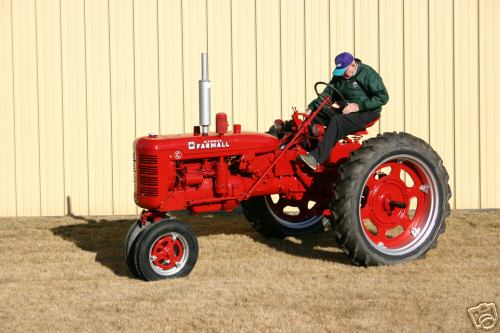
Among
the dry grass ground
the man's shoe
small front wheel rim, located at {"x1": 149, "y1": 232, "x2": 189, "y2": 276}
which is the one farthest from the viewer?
the man's shoe

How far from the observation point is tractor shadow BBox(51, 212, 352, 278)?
8320mm

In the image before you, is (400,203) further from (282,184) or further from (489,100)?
(489,100)

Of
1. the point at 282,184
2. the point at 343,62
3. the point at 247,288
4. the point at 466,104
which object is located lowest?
the point at 247,288

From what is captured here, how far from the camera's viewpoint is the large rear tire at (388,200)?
764cm

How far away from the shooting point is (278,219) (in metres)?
9.09

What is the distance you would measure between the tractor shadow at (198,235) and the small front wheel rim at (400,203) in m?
0.47

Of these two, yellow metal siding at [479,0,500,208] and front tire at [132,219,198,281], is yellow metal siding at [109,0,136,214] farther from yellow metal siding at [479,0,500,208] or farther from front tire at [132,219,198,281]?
yellow metal siding at [479,0,500,208]

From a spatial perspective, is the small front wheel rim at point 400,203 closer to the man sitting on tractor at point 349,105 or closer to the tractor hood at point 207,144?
the man sitting on tractor at point 349,105

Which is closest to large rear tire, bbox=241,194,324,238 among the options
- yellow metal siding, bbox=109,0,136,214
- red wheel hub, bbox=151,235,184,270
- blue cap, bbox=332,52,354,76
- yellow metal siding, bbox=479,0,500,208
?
blue cap, bbox=332,52,354,76

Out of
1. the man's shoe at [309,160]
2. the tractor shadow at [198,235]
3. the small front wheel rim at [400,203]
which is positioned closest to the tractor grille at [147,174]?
the tractor shadow at [198,235]

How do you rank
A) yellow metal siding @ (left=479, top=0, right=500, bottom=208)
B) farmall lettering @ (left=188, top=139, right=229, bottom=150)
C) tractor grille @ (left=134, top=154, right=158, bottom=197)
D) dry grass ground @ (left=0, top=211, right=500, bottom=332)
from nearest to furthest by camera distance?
1. dry grass ground @ (left=0, top=211, right=500, bottom=332)
2. tractor grille @ (left=134, top=154, right=158, bottom=197)
3. farmall lettering @ (left=188, top=139, right=229, bottom=150)
4. yellow metal siding @ (left=479, top=0, right=500, bottom=208)

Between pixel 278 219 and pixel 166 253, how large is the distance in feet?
6.45

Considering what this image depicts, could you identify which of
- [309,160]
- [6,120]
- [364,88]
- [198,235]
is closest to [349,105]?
[364,88]

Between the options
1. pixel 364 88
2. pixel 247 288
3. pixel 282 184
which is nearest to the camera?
pixel 247 288
